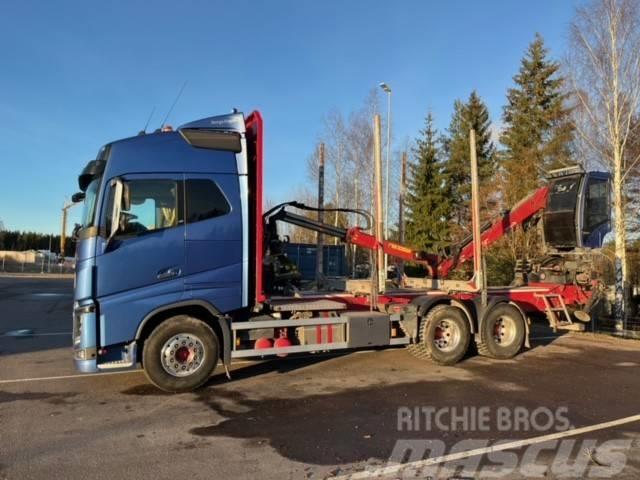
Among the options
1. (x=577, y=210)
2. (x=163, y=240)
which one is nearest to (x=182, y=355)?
(x=163, y=240)

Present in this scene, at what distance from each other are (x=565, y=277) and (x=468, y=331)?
3.86 metres

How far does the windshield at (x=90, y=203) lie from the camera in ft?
23.7

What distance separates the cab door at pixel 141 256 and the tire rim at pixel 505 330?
19.8 ft

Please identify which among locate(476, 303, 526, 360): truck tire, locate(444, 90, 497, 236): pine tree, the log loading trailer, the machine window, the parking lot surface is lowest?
the parking lot surface

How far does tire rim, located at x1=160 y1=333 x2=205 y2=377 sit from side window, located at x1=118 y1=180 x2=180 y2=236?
Answer: 156 cm

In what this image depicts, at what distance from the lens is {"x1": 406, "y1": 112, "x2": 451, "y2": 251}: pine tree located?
1432 inches

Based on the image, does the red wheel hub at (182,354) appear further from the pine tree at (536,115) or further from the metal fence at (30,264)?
the metal fence at (30,264)

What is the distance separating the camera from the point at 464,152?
37500 millimetres

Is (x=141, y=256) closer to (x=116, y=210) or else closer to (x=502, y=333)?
(x=116, y=210)

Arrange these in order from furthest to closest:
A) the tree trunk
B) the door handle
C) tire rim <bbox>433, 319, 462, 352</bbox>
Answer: the tree trunk, tire rim <bbox>433, 319, 462, 352</bbox>, the door handle

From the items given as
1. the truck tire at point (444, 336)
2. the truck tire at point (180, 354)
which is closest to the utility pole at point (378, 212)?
the truck tire at point (444, 336)

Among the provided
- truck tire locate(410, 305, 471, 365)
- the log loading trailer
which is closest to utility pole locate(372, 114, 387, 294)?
the log loading trailer

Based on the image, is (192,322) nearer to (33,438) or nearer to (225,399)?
(225,399)

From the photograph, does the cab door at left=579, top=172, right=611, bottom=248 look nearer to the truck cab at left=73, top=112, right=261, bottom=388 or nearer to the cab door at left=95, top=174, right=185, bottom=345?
the truck cab at left=73, top=112, right=261, bottom=388
